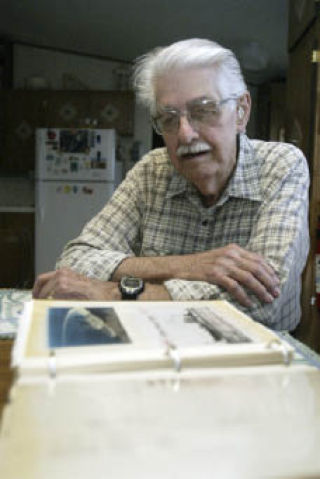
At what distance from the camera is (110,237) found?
1234 millimetres

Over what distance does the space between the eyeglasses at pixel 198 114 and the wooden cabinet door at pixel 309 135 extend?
3.99 ft

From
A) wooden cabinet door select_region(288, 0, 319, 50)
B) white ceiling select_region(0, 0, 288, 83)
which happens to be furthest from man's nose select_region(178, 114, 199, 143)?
white ceiling select_region(0, 0, 288, 83)

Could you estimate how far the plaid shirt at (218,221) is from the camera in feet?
3.15

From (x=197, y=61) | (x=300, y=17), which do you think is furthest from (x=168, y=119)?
(x=300, y=17)

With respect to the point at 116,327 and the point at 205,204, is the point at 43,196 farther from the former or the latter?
the point at 116,327

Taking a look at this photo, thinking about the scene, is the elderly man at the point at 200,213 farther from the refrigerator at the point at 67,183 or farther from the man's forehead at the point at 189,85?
the refrigerator at the point at 67,183

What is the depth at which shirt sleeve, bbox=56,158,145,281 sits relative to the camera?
1.07 metres

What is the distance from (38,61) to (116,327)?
16.6 ft

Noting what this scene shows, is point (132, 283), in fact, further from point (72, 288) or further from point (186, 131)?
point (186, 131)

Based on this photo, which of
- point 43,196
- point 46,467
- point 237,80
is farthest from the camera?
point 43,196

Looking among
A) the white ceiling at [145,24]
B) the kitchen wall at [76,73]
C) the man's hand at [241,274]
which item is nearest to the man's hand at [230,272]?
the man's hand at [241,274]

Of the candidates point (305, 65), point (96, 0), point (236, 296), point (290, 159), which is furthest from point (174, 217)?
point (96, 0)

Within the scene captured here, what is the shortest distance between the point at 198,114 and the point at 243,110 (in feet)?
0.56

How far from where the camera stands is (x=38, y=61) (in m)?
5.03
